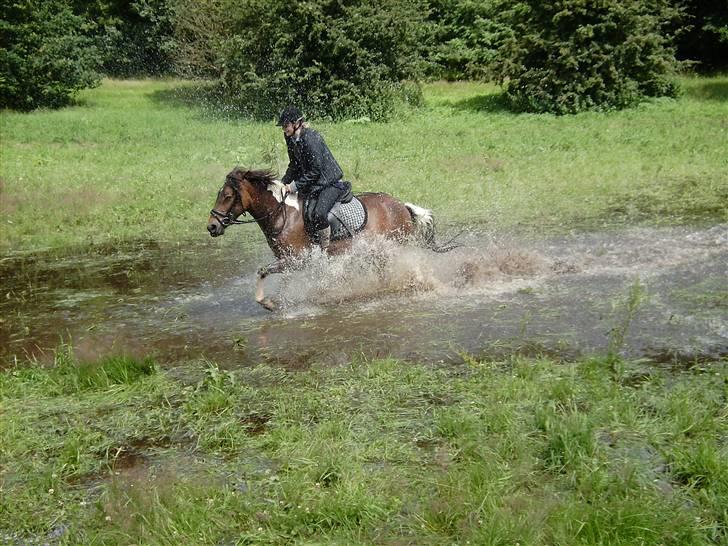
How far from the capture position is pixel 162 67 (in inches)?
1956

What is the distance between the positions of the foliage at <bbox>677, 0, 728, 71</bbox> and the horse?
25.0 metres

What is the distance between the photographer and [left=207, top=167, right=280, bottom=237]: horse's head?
10.1m

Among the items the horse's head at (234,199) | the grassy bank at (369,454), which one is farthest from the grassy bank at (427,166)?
the grassy bank at (369,454)

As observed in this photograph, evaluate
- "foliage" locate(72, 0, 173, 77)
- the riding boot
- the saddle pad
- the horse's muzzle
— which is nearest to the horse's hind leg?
the riding boot

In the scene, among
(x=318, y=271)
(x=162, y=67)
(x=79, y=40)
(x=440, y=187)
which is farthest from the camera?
(x=162, y=67)

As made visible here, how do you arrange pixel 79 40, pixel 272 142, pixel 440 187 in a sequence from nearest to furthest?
1. pixel 440 187
2. pixel 272 142
3. pixel 79 40

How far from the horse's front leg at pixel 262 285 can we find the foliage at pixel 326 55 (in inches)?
702

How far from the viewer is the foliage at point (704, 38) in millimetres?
31406

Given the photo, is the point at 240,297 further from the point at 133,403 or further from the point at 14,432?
the point at 14,432

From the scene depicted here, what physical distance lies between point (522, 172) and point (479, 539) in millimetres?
13743

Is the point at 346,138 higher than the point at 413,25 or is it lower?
lower

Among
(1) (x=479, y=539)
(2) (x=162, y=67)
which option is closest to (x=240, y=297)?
(1) (x=479, y=539)

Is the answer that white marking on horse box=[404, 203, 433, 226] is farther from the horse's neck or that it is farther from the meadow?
the meadow

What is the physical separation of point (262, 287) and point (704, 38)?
2844 centimetres
